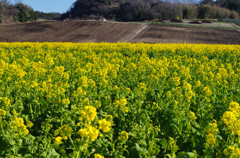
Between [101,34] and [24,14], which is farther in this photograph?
[24,14]

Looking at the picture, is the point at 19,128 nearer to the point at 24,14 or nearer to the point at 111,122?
the point at 111,122

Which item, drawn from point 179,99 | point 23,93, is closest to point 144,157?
point 179,99

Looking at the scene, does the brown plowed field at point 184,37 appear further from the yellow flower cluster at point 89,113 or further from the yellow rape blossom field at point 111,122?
the yellow flower cluster at point 89,113

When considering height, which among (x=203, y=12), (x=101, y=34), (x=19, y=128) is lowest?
(x=19, y=128)

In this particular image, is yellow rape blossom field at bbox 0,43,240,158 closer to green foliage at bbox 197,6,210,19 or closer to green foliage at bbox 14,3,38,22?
green foliage at bbox 14,3,38,22

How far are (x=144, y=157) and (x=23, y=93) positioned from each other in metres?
3.54

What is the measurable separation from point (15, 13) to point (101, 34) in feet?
126

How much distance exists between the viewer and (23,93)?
5.57 meters

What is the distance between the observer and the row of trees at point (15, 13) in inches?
2324

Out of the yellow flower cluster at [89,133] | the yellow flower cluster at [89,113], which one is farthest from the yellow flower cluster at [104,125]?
the yellow flower cluster at [89,133]

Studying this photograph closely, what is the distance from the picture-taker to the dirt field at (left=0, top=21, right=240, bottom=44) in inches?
1251

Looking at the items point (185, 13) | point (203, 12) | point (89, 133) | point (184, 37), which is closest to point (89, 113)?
point (89, 133)

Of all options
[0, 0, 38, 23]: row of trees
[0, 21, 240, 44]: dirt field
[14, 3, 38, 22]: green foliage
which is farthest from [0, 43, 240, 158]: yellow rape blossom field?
[14, 3, 38, 22]: green foliage

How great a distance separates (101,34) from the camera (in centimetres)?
3472
